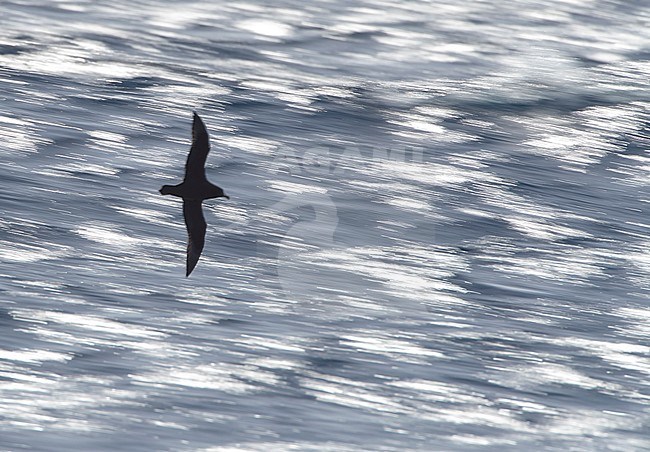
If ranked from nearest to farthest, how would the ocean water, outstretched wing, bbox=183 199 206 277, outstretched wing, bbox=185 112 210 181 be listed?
outstretched wing, bbox=185 112 210 181
outstretched wing, bbox=183 199 206 277
the ocean water

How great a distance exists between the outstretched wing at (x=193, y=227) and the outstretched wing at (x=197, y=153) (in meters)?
0.61

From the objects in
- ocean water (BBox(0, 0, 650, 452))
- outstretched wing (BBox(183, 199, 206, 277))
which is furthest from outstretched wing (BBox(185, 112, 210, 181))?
ocean water (BBox(0, 0, 650, 452))

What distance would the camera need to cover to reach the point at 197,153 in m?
13.8

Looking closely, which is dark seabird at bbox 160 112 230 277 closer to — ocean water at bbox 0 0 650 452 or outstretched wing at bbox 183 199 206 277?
outstretched wing at bbox 183 199 206 277

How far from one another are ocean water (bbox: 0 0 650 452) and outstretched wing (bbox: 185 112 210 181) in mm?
4334

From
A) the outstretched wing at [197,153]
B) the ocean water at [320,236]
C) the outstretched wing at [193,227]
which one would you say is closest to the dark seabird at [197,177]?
the outstretched wing at [197,153]

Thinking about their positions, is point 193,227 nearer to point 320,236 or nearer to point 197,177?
point 197,177

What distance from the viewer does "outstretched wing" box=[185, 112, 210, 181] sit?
13.8m

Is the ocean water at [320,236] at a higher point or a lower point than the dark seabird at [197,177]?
lower

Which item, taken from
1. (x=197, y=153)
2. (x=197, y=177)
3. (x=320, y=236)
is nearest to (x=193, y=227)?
(x=197, y=177)

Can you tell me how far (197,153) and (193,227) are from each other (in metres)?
1.21

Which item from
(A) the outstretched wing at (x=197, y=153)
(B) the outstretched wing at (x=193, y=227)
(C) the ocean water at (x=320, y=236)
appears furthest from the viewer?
(C) the ocean water at (x=320, y=236)

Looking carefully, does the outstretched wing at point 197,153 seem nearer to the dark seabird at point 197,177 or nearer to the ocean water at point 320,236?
the dark seabird at point 197,177

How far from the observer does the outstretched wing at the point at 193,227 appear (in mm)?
14602
